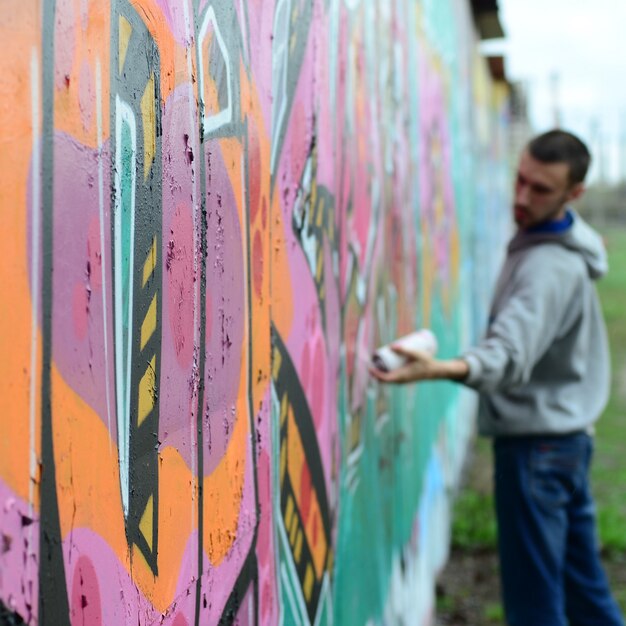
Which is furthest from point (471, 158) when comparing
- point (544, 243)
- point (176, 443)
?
point (176, 443)

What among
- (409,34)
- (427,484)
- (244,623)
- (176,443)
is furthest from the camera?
(427,484)

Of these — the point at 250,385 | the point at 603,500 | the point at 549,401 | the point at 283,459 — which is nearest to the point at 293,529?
the point at 283,459

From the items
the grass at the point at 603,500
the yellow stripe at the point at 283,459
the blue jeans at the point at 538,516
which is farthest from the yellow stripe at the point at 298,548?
the grass at the point at 603,500

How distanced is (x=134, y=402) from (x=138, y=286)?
14cm

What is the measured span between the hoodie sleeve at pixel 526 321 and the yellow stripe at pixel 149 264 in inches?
69.5

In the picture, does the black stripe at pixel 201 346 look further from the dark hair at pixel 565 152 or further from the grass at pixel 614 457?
the grass at pixel 614 457

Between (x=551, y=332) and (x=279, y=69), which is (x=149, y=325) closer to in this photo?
(x=279, y=69)

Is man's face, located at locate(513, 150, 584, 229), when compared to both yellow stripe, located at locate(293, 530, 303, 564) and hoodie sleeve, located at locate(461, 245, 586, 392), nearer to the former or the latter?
hoodie sleeve, located at locate(461, 245, 586, 392)

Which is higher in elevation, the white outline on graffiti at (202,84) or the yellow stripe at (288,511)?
the white outline on graffiti at (202,84)

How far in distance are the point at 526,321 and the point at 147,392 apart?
80.6 inches

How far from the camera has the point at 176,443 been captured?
1.33 m

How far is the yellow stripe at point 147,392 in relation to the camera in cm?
120

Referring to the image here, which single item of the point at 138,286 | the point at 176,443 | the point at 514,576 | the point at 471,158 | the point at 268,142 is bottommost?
the point at 514,576

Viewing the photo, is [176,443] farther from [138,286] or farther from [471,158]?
[471,158]
